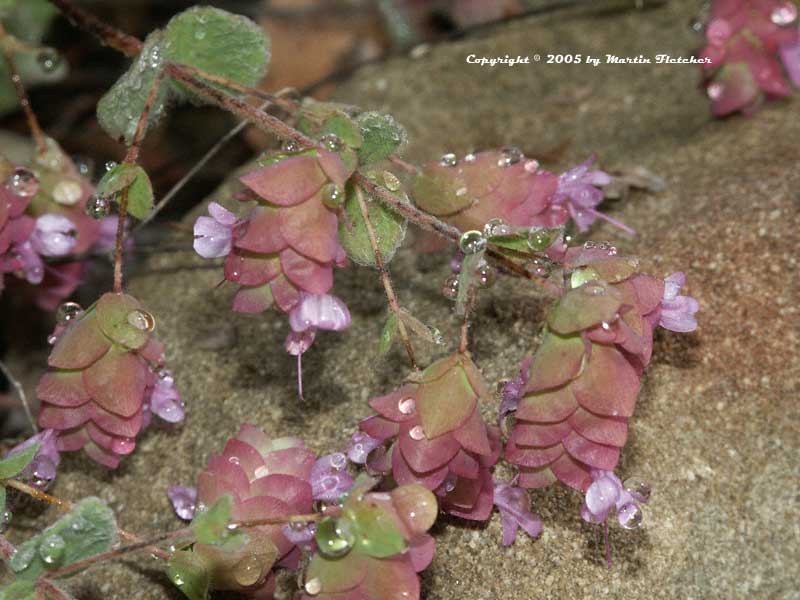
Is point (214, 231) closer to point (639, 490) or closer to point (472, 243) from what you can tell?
point (472, 243)

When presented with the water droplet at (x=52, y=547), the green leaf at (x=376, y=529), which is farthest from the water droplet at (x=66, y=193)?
the green leaf at (x=376, y=529)

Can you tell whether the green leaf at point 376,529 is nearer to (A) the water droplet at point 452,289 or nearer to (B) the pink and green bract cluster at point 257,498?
(B) the pink and green bract cluster at point 257,498

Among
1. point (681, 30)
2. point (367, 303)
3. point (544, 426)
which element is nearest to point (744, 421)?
point (544, 426)

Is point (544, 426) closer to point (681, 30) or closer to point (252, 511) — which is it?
point (252, 511)

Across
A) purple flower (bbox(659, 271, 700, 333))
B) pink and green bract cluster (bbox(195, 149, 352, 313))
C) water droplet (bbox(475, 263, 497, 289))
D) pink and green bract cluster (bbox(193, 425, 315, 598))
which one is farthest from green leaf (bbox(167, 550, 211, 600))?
purple flower (bbox(659, 271, 700, 333))

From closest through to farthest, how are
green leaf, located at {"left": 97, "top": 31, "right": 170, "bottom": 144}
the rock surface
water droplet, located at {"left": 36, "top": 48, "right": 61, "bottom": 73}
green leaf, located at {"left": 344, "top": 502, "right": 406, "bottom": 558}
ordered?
green leaf, located at {"left": 344, "top": 502, "right": 406, "bottom": 558}, the rock surface, green leaf, located at {"left": 97, "top": 31, "right": 170, "bottom": 144}, water droplet, located at {"left": 36, "top": 48, "right": 61, "bottom": 73}

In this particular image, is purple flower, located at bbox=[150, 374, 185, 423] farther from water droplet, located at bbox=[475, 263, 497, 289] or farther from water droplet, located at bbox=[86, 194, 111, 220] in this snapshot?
water droplet, located at bbox=[475, 263, 497, 289]
